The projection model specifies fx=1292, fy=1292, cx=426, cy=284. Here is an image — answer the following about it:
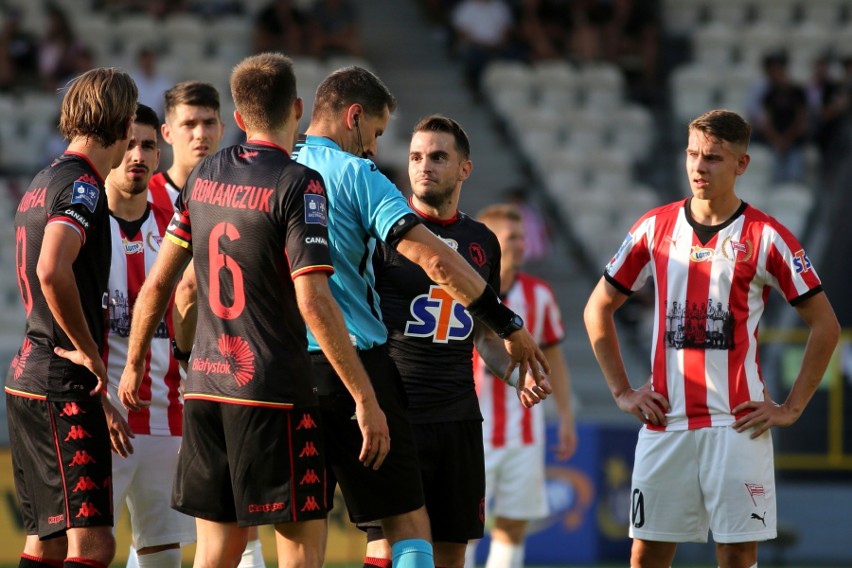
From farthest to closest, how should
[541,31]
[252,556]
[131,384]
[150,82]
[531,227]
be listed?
[541,31], [150,82], [531,227], [252,556], [131,384]

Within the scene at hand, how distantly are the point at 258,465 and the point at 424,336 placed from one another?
1.36 metres

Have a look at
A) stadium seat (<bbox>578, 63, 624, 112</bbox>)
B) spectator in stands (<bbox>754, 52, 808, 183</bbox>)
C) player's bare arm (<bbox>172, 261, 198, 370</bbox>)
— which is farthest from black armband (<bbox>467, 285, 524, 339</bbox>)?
stadium seat (<bbox>578, 63, 624, 112</bbox>)

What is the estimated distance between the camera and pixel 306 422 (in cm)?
462

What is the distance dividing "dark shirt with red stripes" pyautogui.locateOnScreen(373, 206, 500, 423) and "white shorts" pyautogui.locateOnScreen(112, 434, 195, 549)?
48.4 inches

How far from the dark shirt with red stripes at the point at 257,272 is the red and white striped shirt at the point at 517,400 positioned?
385 centimetres

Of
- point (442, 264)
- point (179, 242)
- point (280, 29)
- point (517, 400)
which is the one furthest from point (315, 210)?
point (280, 29)

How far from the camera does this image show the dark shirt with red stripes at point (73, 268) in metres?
5.05

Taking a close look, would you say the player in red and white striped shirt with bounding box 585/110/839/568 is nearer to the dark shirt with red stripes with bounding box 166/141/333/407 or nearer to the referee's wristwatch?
the referee's wristwatch

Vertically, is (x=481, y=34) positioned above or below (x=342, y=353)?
above

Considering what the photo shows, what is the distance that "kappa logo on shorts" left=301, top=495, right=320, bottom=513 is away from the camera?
457 centimetres

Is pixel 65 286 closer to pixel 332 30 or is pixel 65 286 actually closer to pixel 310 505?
pixel 310 505

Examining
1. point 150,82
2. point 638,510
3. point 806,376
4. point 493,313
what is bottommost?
point 638,510

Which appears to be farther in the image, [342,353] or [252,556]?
[252,556]

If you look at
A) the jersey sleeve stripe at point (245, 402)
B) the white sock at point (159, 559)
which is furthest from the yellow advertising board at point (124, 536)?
the jersey sleeve stripe at point (245, 402)
